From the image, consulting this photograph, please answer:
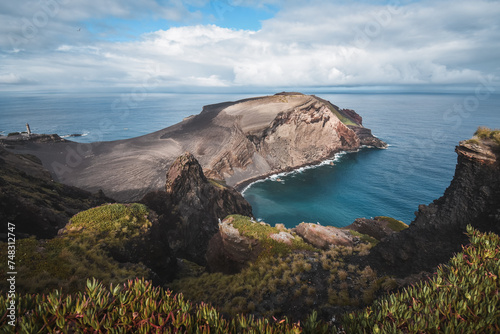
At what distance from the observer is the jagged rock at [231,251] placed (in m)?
19.8

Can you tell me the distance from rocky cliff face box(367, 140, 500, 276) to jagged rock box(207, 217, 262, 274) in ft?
31.6

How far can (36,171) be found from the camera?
155 ft

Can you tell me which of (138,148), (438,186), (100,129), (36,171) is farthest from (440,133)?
(100,129)

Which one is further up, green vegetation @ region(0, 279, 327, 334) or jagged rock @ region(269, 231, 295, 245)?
green vegetation @ region(0, 279, 327, 334)

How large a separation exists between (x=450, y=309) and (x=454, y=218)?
12644 mm

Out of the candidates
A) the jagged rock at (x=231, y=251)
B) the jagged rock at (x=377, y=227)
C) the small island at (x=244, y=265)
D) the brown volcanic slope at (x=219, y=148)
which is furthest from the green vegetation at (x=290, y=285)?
the brown volcanic slope at (x=219, y=148)

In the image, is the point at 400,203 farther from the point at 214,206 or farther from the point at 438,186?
the point at 214,206

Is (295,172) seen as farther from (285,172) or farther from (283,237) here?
(283,237)

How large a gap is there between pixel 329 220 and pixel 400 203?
22939 millimetres

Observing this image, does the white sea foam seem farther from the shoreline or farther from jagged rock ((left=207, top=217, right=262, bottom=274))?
jagged rock ((left=207, top=217, right=262, bottom=274))

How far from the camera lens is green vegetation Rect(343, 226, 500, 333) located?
18.0ft

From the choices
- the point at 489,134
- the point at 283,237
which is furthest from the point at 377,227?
the point at 489,134

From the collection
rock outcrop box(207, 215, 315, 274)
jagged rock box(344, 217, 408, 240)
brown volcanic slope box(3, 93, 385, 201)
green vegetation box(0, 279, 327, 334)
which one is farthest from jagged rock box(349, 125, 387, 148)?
green vegetation box(0, 279, 327, 334)

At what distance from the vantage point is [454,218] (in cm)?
1515
